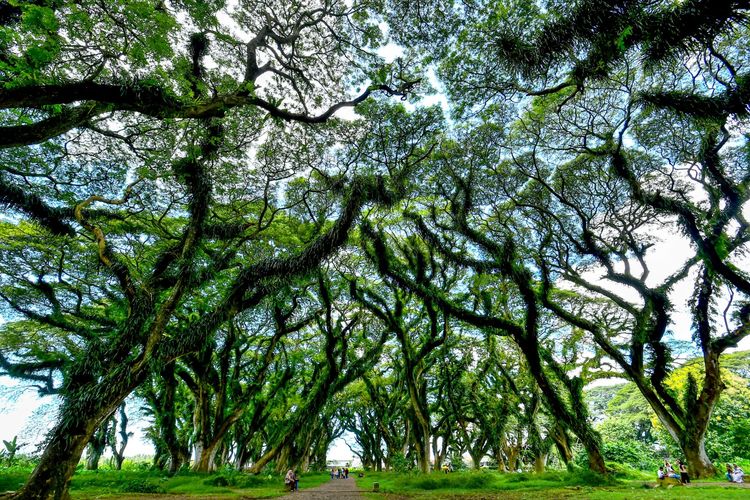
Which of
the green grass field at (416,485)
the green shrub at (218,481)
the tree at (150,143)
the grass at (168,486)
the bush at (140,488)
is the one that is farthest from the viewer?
the green shrub at (218,481)

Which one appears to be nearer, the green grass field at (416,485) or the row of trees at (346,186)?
the row of trees at (346,186)

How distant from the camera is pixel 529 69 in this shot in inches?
220

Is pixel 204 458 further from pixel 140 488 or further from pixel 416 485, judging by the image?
pixel 416 485

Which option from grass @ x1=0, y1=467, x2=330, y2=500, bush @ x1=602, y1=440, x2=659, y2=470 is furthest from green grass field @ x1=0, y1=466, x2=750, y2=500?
bush @ x1=602, y1=440, x2=659, y2=470

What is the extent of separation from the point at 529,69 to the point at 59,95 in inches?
260

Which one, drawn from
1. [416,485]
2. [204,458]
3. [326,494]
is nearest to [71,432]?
[326,494]

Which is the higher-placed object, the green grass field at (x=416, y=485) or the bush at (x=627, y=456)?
the green grass field at (x=416, y=485)

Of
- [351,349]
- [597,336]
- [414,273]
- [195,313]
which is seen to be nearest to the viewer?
[597,336]

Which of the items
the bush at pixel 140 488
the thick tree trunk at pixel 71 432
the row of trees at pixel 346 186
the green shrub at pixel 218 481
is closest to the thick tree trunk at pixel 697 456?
the row of trees at pixel 346 186

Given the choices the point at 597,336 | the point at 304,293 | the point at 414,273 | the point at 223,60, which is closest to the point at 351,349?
the point at 304,293

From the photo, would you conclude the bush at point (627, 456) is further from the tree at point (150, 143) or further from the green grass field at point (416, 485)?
the tree at point (150, 143)

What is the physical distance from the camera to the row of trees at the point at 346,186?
558 centimetres

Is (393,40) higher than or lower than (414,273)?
higher

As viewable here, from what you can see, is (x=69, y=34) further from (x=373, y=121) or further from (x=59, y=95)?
(x=373, y=121)
